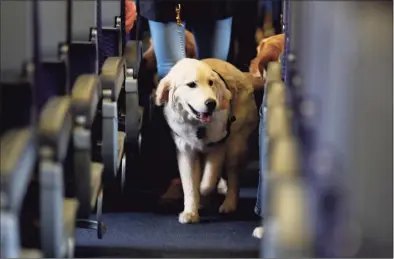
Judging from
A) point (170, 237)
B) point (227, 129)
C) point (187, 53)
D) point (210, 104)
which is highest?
point (187, 53)

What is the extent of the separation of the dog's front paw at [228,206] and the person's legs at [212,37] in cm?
66

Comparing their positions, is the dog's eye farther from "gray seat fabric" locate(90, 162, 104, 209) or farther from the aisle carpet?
"gray seat fabric" locate(90, 162, 104, 209)

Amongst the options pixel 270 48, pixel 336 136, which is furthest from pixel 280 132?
pixel 270 48

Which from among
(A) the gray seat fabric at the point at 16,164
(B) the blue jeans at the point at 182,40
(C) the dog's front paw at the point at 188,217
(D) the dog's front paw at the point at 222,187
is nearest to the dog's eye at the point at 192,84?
(B) the blue jeans at the point at 182,40

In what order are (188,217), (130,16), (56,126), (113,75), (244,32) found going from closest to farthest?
(56,126)
(113,75)
(188,217)
(130,16)
(244,32)

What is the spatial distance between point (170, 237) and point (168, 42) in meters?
0.89

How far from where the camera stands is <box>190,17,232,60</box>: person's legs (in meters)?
4.09

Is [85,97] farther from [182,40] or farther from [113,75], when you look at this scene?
[182,40]

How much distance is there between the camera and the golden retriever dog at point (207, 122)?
3625 millimetres

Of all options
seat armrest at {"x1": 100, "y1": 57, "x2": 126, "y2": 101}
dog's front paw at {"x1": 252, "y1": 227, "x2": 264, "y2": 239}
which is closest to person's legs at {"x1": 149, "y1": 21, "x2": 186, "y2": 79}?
seat armrest at {"x1": 100, "y1": 57, "x2": 126, "y2": 101}

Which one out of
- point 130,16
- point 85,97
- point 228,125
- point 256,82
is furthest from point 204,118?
point 85,97

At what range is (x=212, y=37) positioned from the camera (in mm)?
4105

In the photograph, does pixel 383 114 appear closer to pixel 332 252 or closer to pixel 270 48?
pixel 332 252

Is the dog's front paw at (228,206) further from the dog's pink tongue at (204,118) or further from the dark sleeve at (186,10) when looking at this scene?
the dark sleeve at (186,10)
